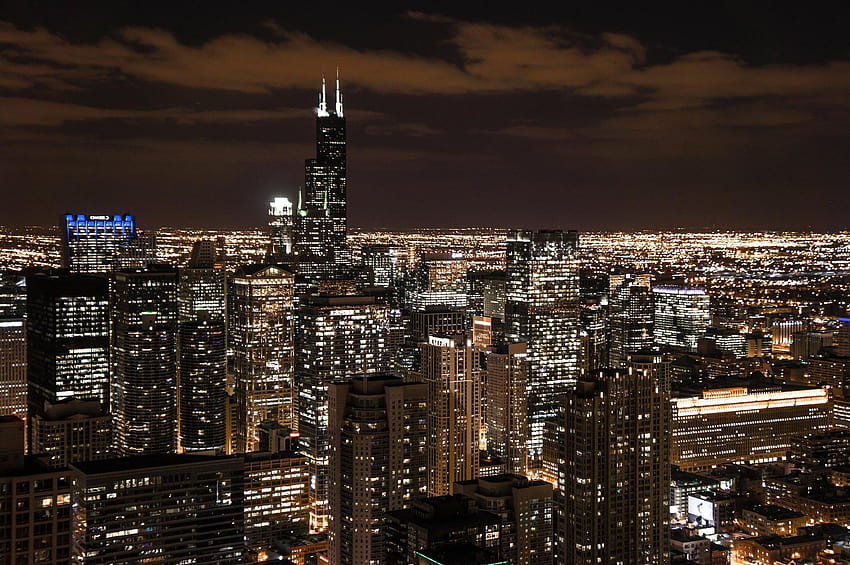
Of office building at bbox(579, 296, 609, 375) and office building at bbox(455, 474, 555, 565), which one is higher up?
office building at bbox(579, 296, 609, 375)

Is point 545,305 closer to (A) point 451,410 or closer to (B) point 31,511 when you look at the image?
(A) point 451,410

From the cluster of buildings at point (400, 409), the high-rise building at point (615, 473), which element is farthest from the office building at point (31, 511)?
the high-rise building at point (615, 473)

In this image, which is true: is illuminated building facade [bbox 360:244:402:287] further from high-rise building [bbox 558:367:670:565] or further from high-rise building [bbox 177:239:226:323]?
high-rise building [bbox 558:367:670:565]

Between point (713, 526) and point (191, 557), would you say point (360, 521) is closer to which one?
point (191, 557)

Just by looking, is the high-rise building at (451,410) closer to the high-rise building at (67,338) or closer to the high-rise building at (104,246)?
the high-rise building at (67,338)

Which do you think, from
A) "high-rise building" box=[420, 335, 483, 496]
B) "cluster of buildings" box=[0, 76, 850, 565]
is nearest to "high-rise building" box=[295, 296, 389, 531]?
"cluster of buildings" box=[0, 76, 850, 565]

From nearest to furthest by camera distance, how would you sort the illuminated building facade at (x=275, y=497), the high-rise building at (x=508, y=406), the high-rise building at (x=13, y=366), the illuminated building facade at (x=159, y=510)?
the illuminated building facade at (x=159, y=510)
the illuminated building facade at (x=275, y=497)
the high-rise building at (x=508, y=406)
the high-rise building at (x=13, y=366)

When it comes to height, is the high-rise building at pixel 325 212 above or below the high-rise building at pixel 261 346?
above
